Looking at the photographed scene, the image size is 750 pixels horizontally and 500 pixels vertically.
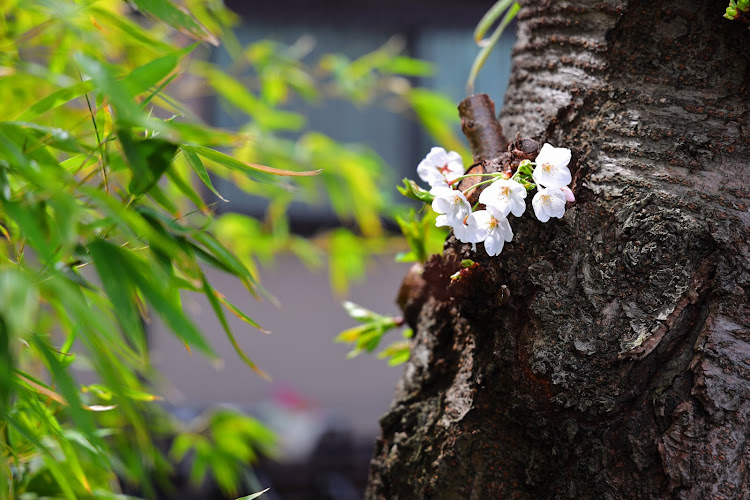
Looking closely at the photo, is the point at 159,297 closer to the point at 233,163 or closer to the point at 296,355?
the point at 233,163

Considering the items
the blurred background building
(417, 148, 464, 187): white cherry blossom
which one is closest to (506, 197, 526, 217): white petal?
(417, 148, 464, 187): white cherry blossom

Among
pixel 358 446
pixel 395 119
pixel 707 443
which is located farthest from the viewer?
pixel 395 119

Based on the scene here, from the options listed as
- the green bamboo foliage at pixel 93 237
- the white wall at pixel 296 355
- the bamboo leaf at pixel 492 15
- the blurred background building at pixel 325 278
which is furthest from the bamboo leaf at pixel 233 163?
the white wall at pixel 296 355

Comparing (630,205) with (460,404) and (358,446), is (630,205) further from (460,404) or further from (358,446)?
(358,446)

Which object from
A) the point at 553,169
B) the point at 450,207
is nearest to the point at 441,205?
the point at 450,207

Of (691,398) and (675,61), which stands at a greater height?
(675,61)

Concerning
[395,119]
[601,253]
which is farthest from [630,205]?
[395,119]
